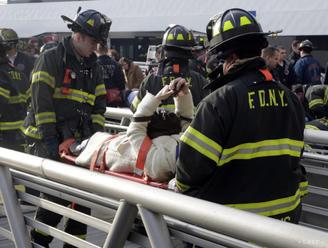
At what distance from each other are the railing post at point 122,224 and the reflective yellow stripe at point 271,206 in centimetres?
45

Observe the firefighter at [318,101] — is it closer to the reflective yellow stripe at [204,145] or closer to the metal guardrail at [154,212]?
the reflective yellow stripe at [204,145]

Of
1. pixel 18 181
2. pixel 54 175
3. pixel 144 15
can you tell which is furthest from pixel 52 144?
pixel 144 15

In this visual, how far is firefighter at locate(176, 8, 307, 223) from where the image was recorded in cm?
210

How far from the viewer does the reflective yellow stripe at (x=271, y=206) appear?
218 centimetres

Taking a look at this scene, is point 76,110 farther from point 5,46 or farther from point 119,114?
point 5,46

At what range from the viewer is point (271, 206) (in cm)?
222

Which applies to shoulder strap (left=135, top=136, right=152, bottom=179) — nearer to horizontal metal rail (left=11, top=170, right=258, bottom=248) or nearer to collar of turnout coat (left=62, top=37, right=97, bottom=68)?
horizontal metal rail (left=11, top=170, right=258, bottom=248)

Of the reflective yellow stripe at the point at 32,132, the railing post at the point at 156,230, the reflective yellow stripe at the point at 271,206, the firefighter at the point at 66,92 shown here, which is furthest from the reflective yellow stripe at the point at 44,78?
the railing post at the point at 156,230

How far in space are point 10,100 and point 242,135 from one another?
3.14m

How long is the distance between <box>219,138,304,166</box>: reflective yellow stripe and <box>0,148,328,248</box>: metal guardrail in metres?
0.45

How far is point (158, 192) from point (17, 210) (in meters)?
1.05

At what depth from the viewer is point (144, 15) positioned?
2156 cm

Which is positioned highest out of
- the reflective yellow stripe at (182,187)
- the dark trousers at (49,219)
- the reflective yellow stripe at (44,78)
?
the reflective yellow stripe at (44,78)

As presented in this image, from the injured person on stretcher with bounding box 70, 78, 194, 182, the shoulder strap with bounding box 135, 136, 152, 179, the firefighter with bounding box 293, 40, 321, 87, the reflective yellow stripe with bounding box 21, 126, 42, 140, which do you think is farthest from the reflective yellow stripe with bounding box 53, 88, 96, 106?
the firefighter with bounding box 293, 40, 321, 87
